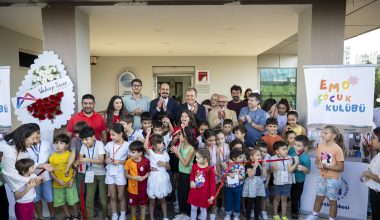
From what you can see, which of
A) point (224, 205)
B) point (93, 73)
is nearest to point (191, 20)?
point (224, 205)

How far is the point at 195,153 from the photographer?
3676 millimetres

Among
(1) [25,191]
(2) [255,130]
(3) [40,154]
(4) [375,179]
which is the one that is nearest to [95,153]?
(3) [40,154]

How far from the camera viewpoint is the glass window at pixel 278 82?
1152 cm

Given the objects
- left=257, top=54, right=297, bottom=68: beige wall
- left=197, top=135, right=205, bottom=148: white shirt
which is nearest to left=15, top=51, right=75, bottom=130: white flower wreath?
left=197, top=135, right=205, bottom=148: white shirt

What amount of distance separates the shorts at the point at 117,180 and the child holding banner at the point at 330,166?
2428 millimetres

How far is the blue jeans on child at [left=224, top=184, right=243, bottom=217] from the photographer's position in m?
3.72

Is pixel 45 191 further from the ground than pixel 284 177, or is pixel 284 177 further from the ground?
pixel 284 177

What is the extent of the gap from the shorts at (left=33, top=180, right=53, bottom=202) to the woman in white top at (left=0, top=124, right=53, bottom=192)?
0.62m

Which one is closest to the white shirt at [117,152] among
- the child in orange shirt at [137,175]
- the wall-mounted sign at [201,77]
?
the child in orange shirt at [137,175]

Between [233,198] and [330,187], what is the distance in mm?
1191

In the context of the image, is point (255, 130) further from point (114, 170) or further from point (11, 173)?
point (11, 173)

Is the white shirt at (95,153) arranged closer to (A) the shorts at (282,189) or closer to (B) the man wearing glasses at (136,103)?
(B) the man wearing glasses at (136,103)

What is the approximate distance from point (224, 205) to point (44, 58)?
3456 millimetres

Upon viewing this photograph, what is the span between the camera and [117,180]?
12.0ft
